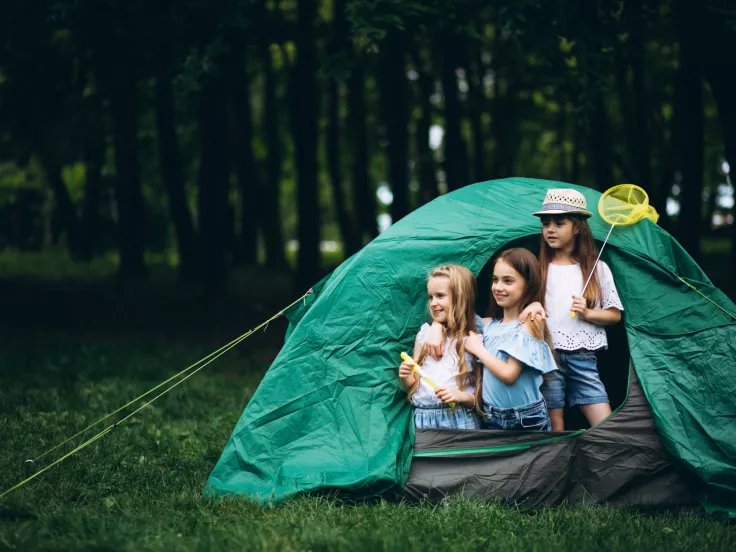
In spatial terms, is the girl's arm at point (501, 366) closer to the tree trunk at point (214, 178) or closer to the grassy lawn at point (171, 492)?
the grassy lawn at point (171, 492)

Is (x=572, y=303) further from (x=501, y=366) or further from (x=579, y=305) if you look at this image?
(x=501, y=366)

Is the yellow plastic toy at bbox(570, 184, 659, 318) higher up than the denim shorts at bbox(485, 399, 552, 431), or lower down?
higher up

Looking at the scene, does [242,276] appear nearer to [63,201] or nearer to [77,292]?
[77,292]

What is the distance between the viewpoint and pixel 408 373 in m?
5.34

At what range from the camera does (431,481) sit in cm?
527

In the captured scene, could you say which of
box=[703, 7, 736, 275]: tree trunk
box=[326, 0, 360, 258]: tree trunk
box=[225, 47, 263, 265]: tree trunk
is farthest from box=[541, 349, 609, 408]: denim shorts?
box=[326, 0, 360, 258]: tree trunk

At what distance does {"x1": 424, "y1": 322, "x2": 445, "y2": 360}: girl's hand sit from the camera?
210 inches

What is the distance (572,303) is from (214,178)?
8.49 meters

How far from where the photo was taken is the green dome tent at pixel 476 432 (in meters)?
5.20

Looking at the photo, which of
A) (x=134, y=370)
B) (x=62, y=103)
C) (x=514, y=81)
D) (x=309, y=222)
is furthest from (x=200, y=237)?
(x=514, y=81)

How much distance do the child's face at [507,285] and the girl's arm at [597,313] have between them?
0.32 meters

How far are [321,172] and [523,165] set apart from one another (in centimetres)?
616

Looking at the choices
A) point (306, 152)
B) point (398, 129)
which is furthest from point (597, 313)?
point (398, 129)

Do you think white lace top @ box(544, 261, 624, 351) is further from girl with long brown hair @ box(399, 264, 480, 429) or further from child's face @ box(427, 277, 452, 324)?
child's face @ box(427, 277, 452, 324)
